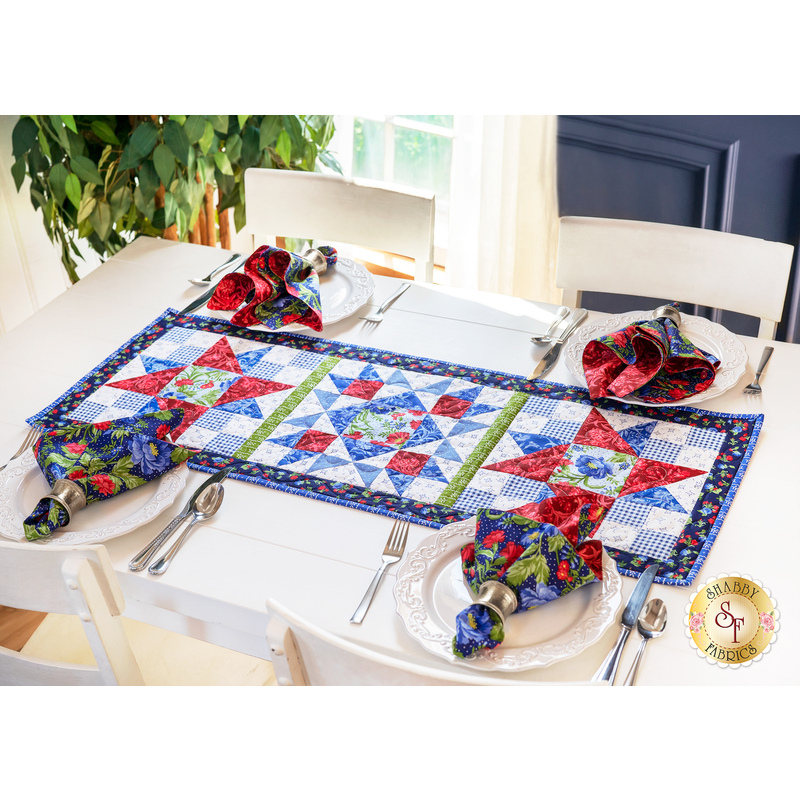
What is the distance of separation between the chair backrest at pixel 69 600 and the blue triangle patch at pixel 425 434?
459mm

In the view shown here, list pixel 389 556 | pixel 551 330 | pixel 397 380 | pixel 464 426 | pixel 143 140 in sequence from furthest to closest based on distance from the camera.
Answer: pixel 143 140, pixel 551 330, pixel 397 380, pixel 464 426, pixel 389 556

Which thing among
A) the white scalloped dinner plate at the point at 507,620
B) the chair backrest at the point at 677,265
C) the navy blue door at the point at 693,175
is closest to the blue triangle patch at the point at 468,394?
the white scalloped dinner plate at the point at 507,620

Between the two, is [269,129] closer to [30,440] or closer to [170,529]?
[30,440]

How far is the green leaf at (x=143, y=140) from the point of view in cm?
200

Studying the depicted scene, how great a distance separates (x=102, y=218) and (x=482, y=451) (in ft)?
4.44

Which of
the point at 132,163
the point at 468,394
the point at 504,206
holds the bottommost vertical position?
the point at 504,206

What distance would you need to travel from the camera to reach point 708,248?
1623mm

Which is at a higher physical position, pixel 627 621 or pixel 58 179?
pixel 58 179

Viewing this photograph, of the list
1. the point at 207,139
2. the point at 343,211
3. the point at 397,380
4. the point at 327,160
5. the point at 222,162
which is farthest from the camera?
the point at 327,160

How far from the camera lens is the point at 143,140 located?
6.57 ft

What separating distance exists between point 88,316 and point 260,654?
31.9 inches

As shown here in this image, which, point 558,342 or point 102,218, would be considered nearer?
point 558,342

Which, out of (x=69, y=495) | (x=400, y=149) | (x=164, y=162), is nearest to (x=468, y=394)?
(x=69, y=495)
